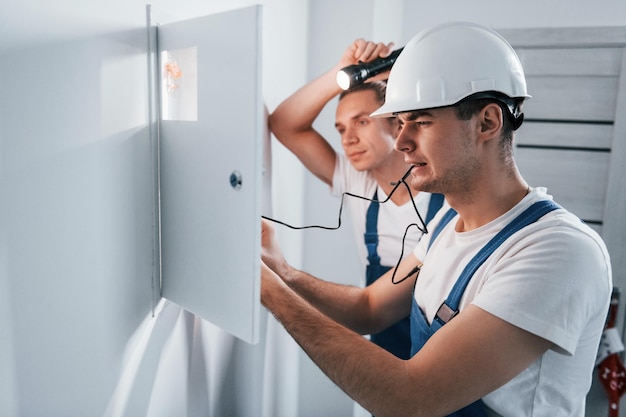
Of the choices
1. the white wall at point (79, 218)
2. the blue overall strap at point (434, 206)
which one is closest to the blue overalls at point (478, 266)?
the blue overall strap at point (434, 206)

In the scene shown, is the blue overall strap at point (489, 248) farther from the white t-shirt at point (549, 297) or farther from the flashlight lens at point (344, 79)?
the flashlight lens at point (344, 79)

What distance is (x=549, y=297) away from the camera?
0.79m

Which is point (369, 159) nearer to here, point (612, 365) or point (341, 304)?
point (341, 304)

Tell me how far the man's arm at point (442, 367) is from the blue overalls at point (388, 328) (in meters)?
0.71

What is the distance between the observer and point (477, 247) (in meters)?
1.01

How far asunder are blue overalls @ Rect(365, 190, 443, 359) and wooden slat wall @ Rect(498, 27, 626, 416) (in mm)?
1192

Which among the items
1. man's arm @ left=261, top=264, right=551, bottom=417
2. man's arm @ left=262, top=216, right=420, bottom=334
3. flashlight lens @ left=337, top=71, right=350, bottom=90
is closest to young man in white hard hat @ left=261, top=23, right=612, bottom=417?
man's arm @ left=261, top=264, right=551, bottom=417

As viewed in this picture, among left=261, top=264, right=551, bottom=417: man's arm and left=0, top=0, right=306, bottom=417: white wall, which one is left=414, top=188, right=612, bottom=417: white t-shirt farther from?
left=0, top=0, right=306, bottom=417: white wall

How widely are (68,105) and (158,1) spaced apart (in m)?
0.33

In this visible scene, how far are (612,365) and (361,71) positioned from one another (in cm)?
200

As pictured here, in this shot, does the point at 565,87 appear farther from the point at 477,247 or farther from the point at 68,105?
the point at 68,105

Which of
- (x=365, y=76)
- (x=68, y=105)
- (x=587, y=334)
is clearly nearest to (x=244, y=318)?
(x=68, y=105)

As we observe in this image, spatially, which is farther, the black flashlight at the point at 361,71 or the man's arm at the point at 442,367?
the black flashlight at the point at 361,71

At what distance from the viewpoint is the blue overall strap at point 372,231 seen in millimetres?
1616
